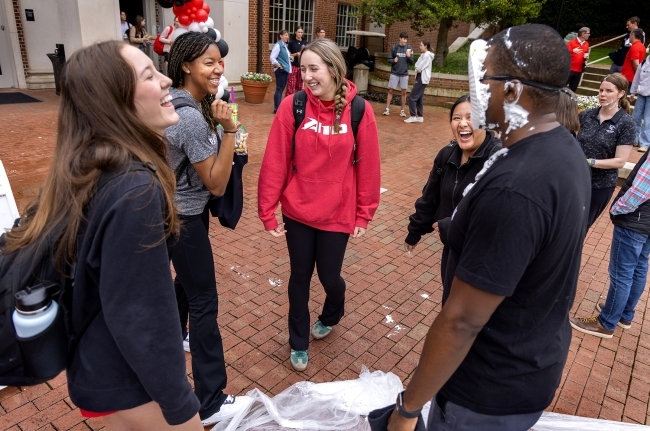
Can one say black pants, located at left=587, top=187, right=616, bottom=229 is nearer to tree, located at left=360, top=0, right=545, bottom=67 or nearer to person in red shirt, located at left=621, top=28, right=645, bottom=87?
person in red shirt, located at left=621, top=28, right=645, bottom=87

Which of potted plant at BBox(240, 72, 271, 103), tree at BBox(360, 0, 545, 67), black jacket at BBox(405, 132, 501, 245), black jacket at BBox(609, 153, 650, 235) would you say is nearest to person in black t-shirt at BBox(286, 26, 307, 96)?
potted plant at BBox(240, 72, 271, 103)

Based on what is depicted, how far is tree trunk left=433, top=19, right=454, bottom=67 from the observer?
48.1ft

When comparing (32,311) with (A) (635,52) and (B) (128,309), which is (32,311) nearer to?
(B) (128,309)

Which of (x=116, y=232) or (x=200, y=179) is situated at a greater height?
(x=116, y=232)

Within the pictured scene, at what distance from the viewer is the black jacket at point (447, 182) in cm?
268

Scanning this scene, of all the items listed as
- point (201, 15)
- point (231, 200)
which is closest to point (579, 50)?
point (201, 15)

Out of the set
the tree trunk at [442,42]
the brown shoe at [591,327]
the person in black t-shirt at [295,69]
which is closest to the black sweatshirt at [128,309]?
the brown shoe at [591,327]

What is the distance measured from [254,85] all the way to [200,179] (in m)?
10.3

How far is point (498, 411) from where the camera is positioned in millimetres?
1549

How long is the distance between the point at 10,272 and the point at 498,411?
1570 mm

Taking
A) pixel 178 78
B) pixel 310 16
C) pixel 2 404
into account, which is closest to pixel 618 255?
pixel 178 78

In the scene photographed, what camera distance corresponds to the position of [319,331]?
3459mm

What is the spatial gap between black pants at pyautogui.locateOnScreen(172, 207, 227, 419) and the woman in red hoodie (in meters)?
0.56

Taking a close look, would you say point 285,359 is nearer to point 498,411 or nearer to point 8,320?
point 498,411
